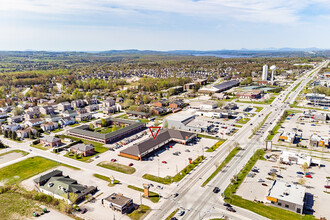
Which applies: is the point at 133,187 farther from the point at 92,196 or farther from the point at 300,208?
the point at 300,208

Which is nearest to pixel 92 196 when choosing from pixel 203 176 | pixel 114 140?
pixel 203 176

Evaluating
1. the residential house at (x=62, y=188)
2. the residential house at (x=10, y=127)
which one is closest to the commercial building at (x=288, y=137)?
the residential house at (x=62, y=188)

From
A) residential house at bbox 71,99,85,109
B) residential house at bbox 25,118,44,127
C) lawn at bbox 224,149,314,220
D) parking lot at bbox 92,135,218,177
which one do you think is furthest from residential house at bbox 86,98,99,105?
lawn at bbox 224,149,314,220

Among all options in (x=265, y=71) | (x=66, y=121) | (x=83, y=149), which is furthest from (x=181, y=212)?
(x=265, y=71)

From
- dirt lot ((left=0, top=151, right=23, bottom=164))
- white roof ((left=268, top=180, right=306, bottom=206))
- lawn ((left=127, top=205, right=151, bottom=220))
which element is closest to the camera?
lawn ((left=127, top=205, right=151, bottom=220))

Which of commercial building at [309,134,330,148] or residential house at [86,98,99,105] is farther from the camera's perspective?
residential house at [86,98,99,105]

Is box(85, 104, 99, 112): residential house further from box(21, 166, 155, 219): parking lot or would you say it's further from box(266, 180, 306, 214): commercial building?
box(266, 180, 306, 214): commercial building

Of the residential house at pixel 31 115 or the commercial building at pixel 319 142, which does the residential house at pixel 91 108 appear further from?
the commercial building at pixel 319 142

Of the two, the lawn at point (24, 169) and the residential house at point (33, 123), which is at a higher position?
the residential house at point (33, 123)
